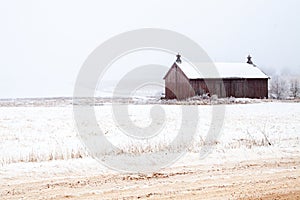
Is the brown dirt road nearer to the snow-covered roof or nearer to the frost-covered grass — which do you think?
the frost-covered grass

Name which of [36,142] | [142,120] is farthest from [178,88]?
[36,142]

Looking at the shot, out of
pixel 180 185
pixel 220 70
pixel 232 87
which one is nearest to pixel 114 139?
pixel 180 185

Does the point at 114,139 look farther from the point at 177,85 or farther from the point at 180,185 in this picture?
the point at 177,85

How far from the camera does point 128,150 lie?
13.8m

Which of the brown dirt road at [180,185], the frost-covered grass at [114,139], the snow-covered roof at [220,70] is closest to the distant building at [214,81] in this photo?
the snow-covered roof at [220,70]

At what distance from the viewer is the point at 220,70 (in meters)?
60.4

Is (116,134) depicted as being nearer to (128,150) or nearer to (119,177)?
(128,150)

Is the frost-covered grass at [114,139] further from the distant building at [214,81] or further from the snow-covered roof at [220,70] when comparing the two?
the snow-covered roof at [220,70]

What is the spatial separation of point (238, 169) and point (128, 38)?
Answer: 11807 millimetres

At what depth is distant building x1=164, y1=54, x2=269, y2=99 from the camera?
56469 mm

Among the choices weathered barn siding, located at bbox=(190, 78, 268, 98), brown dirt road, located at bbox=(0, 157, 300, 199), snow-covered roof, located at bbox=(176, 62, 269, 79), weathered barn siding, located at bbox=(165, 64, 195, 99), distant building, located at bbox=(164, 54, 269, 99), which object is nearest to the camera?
brown dirt road, located at bbox=(0, 157, 300, 199)

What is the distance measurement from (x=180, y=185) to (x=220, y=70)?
53608mm

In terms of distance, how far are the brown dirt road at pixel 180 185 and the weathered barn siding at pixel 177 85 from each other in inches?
1822

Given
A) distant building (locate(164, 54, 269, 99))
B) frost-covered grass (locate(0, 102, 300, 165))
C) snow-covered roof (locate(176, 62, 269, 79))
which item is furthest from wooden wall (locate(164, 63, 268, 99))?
frost-covered grass (locate(0, 102, 300, 165))
